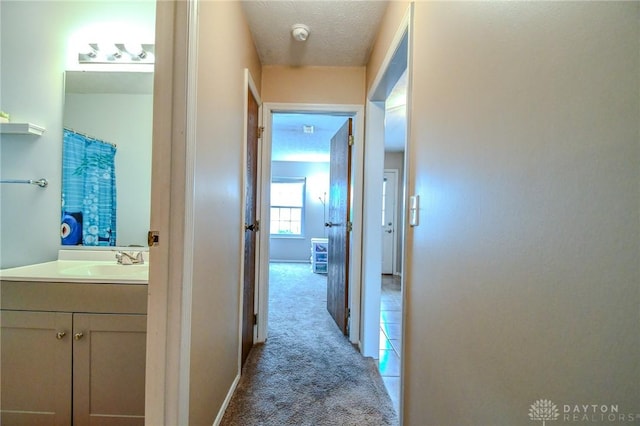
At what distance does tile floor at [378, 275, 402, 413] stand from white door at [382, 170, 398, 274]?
4.47 ft

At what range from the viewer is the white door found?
5.62m

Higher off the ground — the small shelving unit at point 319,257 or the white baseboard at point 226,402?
the small shelving unit at point 319,257

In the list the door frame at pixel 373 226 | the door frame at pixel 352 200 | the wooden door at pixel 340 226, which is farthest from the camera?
the wooden door at pixel 340 226

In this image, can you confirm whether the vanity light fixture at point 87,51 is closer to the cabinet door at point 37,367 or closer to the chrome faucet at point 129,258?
the chrome faucet at point 129,258

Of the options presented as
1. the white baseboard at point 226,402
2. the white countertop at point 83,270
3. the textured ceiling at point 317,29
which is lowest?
the white baseboard at point 226,402

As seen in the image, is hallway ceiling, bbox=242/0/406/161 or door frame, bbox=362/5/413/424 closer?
hallway ceiling, bbox=242/0/406/161

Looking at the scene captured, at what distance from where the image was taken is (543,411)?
511mm

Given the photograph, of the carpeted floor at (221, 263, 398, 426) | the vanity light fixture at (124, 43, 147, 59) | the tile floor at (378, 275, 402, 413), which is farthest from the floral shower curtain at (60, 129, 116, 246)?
the tile floor at (378, 275, 402, 413)

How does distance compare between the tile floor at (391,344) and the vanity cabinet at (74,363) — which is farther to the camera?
the tile floor at (391,344)

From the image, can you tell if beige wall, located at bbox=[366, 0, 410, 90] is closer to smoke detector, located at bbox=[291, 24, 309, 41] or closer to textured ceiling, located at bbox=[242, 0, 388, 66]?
textured ceiling, located at bbox=[242, 0, 388, 66]

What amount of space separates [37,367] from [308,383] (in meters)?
1.44

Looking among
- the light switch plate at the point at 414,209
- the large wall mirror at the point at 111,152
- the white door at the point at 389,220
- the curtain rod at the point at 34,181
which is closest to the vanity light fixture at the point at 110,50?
the large wall mirror at the point at 111,152

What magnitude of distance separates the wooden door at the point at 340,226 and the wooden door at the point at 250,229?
84cm

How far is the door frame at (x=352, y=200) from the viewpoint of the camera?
2.42m
